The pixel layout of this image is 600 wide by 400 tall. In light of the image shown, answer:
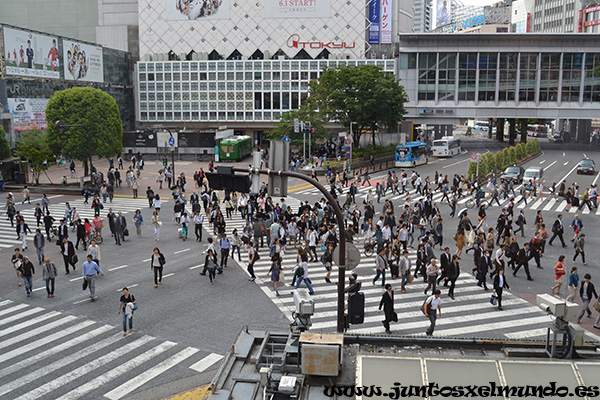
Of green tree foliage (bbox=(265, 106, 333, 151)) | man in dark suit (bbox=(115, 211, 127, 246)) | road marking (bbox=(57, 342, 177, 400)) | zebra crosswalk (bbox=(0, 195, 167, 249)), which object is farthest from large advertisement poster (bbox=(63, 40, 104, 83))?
road marking (bbox=(57, 342, 177, 400))

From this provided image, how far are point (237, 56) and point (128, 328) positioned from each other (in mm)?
72586

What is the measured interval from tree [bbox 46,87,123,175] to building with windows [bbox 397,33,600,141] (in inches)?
1575

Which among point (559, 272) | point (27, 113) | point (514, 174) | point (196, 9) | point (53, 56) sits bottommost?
point (559, 272)

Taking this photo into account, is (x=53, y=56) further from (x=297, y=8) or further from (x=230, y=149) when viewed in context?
(x=297, y=8)

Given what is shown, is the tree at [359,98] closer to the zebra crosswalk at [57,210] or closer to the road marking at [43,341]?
the zebra crosswalk at [57,210]

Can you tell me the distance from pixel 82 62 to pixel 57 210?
129ft

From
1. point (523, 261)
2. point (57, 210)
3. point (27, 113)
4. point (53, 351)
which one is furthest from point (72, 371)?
point (27, 113)

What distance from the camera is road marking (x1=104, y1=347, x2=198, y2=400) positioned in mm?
13648

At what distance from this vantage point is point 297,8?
3223 inches

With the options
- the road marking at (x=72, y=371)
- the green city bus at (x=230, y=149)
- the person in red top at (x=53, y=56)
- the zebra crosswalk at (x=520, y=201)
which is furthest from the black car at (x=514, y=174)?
the person in red top at (x=53, y=56)

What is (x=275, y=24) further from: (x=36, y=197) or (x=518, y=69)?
(x=36, y=197)

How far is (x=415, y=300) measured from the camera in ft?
67.2

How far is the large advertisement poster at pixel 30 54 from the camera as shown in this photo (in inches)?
2295

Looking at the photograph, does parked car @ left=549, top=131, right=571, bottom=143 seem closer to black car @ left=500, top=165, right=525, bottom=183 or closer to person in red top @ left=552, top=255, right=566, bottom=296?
black car @ left=500, top=165, right=525, bottom=183
